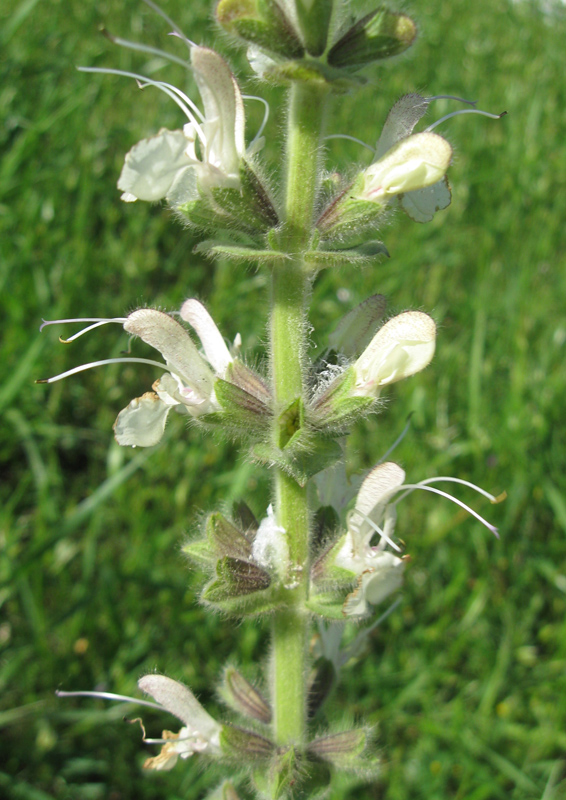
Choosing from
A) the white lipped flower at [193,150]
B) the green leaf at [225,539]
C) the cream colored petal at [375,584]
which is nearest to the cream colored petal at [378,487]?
the cream colored petal at [375,584]

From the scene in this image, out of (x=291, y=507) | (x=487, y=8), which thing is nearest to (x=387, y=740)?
(x=291, y=507)

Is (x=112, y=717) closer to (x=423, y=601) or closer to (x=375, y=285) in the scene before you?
(x=423, y=601)

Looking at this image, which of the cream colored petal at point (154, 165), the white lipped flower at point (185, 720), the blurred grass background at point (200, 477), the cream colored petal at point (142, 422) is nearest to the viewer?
the cream colored petal at point (154, 165)

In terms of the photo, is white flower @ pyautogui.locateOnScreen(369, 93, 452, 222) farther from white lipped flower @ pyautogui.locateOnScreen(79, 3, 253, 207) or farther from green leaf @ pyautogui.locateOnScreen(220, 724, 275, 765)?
green leaf @ pyautogui.locateOnScreen(220, 724, 275, 765)

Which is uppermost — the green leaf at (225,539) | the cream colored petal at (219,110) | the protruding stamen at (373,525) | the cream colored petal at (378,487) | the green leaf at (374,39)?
the green leaf at (374,39)

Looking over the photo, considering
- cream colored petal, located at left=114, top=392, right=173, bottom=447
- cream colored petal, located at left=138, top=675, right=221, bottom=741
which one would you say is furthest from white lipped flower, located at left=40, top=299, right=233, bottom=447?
cream colored petal, located at left=138, top=675, right=221, bottom=741

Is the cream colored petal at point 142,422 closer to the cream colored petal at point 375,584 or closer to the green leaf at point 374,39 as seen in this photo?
the cream colored petal at point 375,584

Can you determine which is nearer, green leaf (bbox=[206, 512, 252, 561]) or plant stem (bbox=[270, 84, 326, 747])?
plant stem (bbox=[270, 84, 326, 747])
